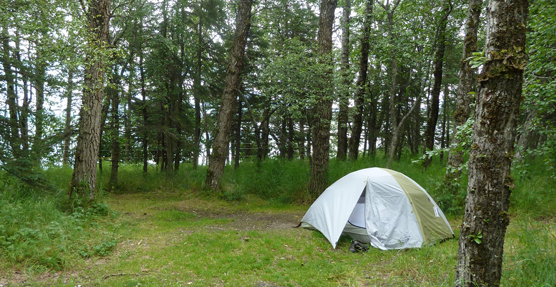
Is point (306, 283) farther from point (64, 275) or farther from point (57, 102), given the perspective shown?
point (57, 102)

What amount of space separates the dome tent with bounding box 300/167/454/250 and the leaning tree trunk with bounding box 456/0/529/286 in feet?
11.7

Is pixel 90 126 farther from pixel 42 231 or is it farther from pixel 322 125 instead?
pixel 322 125

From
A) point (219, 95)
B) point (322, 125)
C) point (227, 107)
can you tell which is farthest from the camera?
point (219, 95)

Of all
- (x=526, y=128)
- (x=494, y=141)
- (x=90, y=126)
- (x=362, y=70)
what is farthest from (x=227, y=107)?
(x=494, y=141)

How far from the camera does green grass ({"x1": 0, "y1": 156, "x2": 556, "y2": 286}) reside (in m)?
4.40

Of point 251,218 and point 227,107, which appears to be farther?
point 227,107

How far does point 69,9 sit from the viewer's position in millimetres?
6465

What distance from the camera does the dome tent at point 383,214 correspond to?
256 inches

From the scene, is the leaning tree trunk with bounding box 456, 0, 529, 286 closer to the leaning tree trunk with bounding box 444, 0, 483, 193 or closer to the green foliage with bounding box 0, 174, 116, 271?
the leaning tree trunk with bounding box 444, 0, 483, 193

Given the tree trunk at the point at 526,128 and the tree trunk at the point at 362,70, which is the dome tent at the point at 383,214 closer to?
the tree trunk at the point at 526,128

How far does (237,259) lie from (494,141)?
14.7ft

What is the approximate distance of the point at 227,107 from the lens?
11195mm

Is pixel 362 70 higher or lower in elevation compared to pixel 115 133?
higher

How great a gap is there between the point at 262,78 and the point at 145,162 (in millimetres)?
8170
